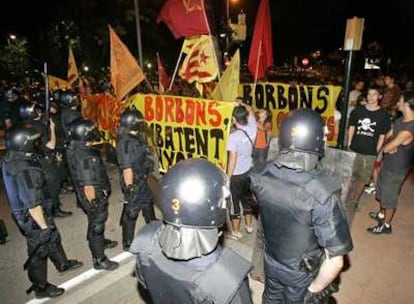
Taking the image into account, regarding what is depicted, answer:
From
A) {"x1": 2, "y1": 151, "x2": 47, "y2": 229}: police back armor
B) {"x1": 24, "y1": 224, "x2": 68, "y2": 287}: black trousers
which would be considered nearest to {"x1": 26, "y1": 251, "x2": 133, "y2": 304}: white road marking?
{"x1": 24, "y1": 224, "x2": 68, "y2": 287}: black trousers

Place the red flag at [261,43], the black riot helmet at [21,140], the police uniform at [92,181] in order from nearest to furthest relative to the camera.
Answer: the black riot helmet at [21,140], the police uniform at [92,181], the red flag at [261,43]

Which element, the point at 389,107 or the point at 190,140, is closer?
the point at 190,140

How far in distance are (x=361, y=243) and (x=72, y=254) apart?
4.39 m

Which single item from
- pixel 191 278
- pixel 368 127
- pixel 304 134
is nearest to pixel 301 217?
pixel 304 134

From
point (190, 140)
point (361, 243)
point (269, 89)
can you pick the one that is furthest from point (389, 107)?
point (190, 140)

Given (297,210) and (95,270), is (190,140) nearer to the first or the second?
(95,270)

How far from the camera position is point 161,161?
6.76 m

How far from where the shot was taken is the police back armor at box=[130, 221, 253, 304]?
5.68ft

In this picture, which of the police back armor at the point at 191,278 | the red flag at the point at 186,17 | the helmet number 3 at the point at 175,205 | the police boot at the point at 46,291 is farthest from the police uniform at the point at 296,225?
the red flag at the point at 186,17

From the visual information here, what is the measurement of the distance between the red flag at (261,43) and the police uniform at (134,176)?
3007mm

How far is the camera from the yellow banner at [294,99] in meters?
8.30

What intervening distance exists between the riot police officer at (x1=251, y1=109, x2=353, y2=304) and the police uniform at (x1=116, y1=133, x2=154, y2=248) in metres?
2.36

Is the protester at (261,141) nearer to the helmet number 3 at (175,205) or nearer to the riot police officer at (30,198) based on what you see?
the riot police officer at (30,198)

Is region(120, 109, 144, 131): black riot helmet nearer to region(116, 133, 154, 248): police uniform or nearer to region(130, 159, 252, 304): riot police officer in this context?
region(116, 133, 154, 248): police uniform
